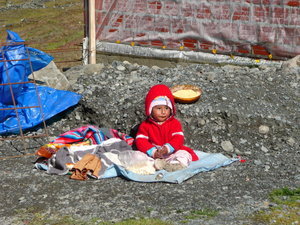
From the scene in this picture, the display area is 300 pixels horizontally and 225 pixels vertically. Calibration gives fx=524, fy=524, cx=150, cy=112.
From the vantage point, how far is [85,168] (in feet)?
18.0

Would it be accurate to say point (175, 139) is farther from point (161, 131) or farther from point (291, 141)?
point (291, 141)

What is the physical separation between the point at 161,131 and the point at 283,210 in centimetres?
185

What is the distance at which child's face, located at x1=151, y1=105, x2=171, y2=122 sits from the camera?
589 centimetres

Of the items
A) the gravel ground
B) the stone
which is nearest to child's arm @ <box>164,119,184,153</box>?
the gravel ground

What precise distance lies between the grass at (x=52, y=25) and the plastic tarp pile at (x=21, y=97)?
4.59 metres

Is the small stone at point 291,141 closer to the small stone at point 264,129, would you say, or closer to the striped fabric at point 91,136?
the small stone at point 264,129

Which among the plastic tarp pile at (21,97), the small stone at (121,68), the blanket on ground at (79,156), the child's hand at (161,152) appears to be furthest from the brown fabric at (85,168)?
the small stone at (121,68)

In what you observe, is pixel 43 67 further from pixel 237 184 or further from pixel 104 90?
pixel 237 184

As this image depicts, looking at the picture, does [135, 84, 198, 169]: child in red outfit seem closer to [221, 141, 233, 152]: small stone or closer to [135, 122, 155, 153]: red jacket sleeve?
[135, 122, 155, 153]: red jacket sleeve

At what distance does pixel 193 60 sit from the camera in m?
8.41

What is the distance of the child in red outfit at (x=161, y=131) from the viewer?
225 inches

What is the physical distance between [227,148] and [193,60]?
8.48 feet

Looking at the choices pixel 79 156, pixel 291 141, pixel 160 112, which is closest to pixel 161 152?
pixel 160 112

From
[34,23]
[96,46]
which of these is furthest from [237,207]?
[34,23]
